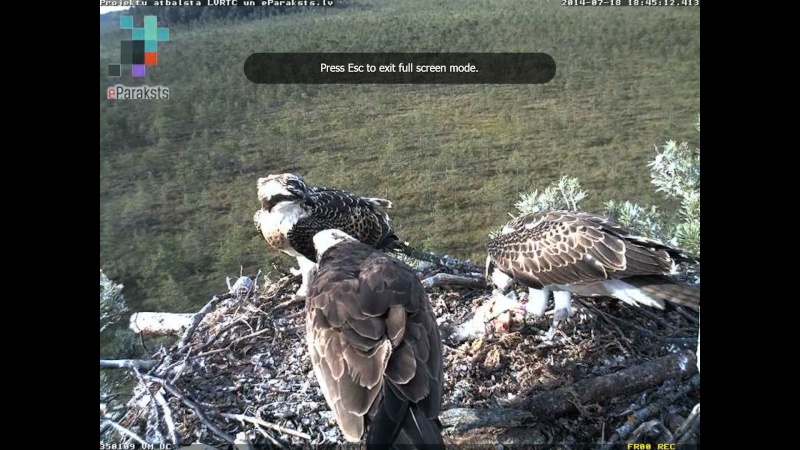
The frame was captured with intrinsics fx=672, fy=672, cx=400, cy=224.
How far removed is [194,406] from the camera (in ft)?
11.4

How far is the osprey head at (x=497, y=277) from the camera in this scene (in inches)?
151

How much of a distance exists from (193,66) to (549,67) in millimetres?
2005

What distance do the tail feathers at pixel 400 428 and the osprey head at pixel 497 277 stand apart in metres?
1.19

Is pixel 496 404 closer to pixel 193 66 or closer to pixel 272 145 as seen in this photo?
pixel 272 145

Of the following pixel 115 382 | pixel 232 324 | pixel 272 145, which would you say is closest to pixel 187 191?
pixel 272 145

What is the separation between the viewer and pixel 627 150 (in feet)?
12.6

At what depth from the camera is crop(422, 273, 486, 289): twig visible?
3.95 metres

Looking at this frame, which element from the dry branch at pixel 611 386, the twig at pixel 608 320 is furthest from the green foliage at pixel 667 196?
the dry branch at pixel 611 386

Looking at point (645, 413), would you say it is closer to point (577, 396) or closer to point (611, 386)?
point (611, 386)

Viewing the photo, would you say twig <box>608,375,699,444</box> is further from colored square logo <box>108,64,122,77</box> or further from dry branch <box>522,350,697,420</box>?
colored square logo <box>108,64,122,77</box>

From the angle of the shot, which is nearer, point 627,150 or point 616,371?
point 616,371

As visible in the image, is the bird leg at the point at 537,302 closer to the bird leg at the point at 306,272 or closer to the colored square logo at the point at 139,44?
the bird leg at the point at 306,272

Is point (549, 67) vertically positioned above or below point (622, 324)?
above

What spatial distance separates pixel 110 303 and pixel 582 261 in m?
2.55
